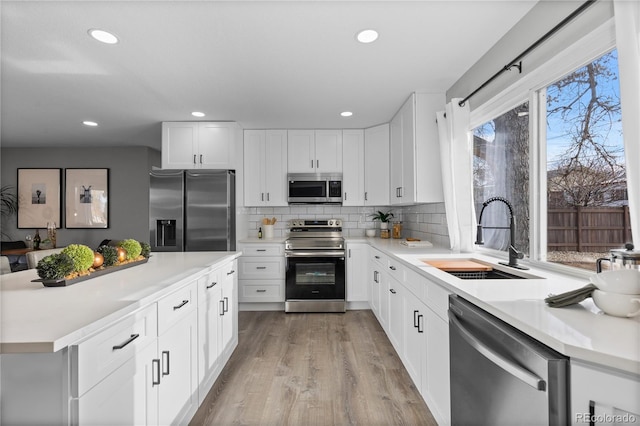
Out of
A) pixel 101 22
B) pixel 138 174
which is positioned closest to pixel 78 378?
pixel 101 22

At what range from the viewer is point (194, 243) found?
3.81 metres

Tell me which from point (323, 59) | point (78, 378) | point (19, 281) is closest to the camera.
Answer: point (78, 378)

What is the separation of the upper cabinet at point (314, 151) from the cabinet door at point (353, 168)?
84 mm

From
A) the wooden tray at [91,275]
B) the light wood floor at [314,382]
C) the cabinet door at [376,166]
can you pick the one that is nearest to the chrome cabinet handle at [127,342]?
the wooden tray at [91,275]

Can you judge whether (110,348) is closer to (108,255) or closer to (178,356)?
(178,356)

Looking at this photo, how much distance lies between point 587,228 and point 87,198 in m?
6.63

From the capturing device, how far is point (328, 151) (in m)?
4.29

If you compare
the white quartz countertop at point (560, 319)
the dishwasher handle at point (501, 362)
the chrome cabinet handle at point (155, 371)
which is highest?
the white quartz countertop at point (560, 319)

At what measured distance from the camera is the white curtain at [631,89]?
1.14m

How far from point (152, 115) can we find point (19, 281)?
2.66m

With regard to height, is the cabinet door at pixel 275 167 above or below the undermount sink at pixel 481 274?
above

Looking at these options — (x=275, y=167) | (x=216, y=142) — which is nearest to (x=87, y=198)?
(x=216, y=142)

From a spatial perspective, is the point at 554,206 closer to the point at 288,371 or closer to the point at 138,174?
the point at 288,371

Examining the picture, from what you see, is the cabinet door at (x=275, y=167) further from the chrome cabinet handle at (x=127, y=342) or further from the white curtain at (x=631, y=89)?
the white curtain at (x=631, y=89)
